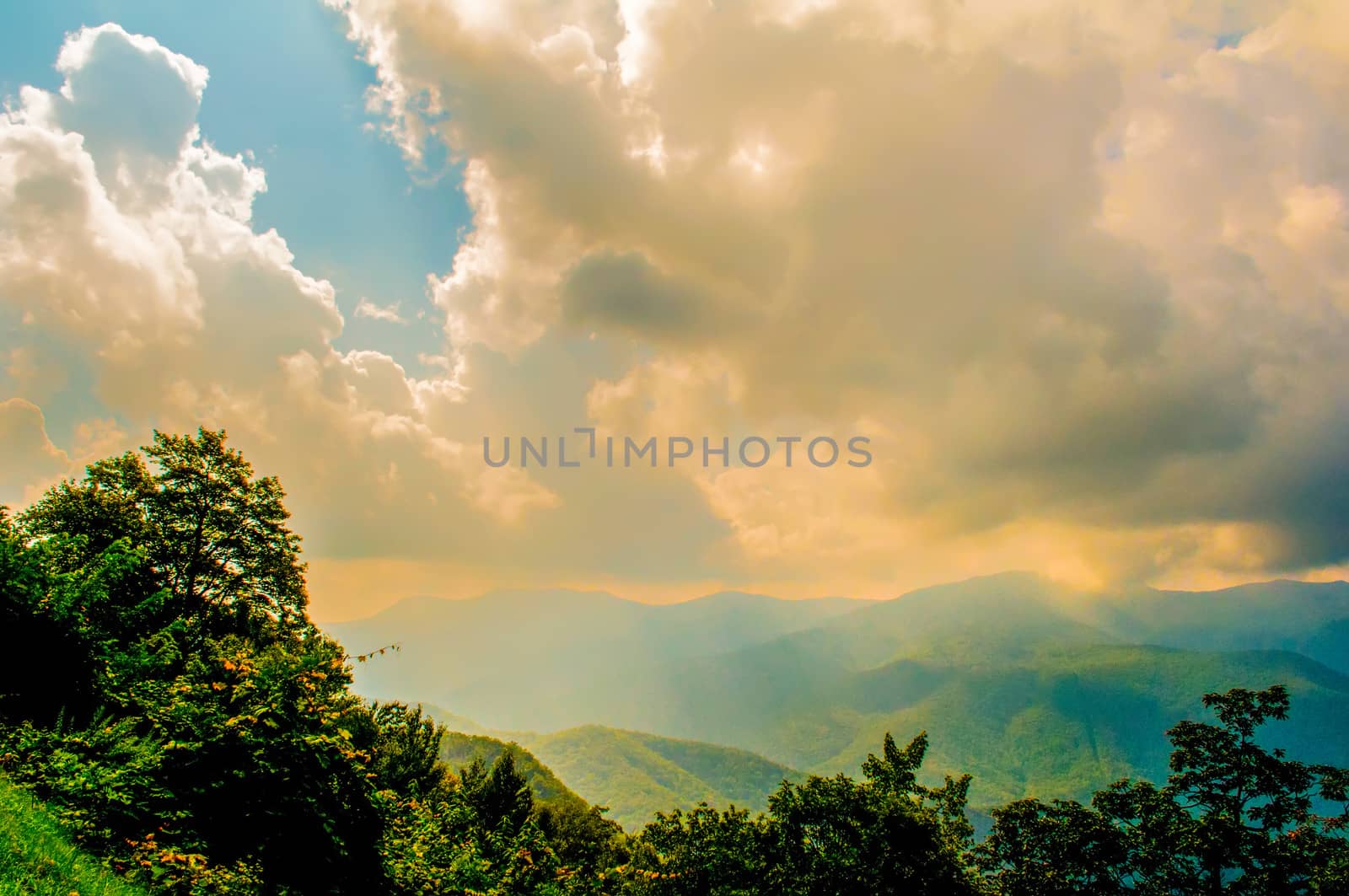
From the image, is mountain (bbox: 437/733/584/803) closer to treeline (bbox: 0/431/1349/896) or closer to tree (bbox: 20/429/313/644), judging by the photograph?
tree (bbox: 20/429/313/644)

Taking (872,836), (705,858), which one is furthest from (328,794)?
(872,836)

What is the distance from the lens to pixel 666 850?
19.4 m

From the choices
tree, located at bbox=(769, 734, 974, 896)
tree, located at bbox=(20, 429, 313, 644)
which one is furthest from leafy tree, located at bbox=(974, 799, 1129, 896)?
tree, located at bbox=(20, 429, 313, 644)

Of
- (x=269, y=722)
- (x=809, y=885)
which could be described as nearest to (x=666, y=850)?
(x=809, y=885)

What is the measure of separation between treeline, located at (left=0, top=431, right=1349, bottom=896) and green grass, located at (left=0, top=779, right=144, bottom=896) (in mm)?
604

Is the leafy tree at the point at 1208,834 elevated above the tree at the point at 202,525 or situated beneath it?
situated beneath

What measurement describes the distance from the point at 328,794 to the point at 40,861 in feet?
12.3

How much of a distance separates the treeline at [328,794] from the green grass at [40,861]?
0.60 m

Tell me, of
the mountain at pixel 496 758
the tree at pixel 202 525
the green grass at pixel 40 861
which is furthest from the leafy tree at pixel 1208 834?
the mountain at pixel 496 758

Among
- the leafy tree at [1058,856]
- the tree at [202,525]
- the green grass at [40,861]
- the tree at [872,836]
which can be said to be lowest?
the leafy tree at [1058,856]

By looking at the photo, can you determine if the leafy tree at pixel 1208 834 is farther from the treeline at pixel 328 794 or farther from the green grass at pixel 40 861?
the green grass at pixel 40 861

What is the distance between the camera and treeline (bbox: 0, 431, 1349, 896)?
30.2 ft

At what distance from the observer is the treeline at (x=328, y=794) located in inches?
362

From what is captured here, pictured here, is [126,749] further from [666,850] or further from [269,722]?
[666,850]
